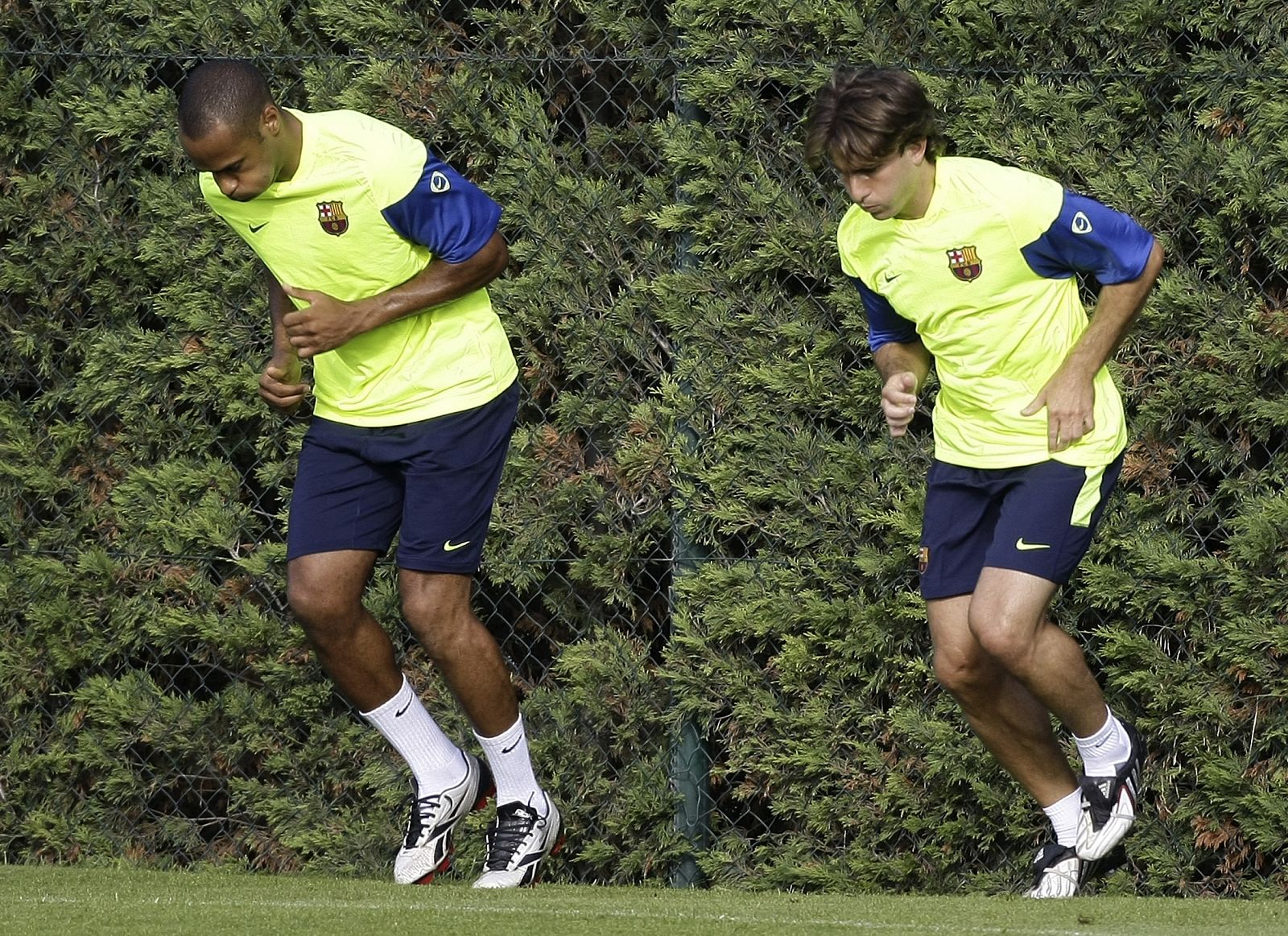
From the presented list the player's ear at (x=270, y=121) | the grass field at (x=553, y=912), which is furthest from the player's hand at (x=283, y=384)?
the grass field at (x=553, y=912)

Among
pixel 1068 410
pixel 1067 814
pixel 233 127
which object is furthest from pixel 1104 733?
pixel 233 127

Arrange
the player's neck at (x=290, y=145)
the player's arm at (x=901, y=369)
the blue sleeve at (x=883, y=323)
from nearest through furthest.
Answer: the player's arm at (x=901, y=369), the player's neck at (x=290, y=145), the blue sleeve at (x=883, y=323)

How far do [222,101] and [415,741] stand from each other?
180cm

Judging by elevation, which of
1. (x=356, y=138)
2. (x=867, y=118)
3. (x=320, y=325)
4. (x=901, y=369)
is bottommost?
(x=901, y=369)

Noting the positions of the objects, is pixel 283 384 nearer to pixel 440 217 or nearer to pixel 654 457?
pixel 440 217

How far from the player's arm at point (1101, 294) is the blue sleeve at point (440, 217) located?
4.72 ft

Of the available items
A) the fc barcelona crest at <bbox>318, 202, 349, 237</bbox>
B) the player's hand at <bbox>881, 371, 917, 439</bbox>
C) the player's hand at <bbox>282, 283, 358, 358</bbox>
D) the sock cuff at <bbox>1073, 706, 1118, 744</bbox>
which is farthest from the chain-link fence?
the player's hand at <bbox>282, 283, 358, 358</bbox>

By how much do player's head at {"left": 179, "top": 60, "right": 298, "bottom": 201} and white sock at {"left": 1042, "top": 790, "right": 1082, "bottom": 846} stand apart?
8.67 feet

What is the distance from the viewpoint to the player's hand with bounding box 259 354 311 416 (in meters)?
4.59

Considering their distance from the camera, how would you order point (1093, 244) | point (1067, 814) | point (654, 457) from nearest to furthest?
point (1093, 244)
point (1067, 814)
point (654, 457)

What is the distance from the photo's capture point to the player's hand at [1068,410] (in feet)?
13.8

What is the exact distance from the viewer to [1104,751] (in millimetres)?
4496

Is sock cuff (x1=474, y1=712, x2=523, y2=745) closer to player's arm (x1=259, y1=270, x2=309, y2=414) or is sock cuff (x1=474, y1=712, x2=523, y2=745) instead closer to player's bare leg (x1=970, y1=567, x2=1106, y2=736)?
player's arm (x1=259, y1=270, x2=309, y2=414)

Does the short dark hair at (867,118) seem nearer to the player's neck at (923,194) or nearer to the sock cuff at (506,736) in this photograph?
the player's neck at (923,194)
